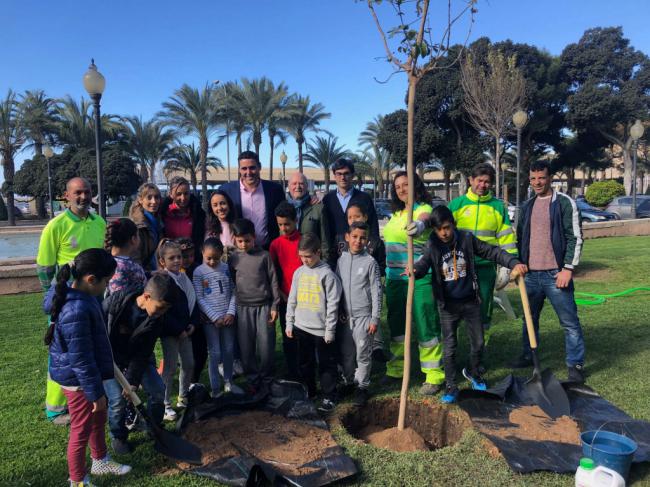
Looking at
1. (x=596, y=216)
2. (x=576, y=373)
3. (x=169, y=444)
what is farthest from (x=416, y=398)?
(x=596, y=216)

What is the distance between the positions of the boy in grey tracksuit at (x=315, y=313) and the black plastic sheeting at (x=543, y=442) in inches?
43.5

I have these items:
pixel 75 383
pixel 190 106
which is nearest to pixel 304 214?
pixel 75 383

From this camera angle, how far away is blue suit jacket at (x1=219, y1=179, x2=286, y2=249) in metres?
4.54

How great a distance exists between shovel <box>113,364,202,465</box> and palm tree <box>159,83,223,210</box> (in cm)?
2727

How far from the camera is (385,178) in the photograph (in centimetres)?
4922

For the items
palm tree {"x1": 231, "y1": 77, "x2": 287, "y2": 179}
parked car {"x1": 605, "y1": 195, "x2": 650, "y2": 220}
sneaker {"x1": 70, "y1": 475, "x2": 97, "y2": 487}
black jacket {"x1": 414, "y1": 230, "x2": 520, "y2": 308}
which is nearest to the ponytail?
sneaker {"x1": 70, "y1": 475, "x2": 97, "y2": 487}

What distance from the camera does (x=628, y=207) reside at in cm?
2156

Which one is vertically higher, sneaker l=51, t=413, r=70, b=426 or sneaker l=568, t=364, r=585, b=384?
sneaker l=568, t=364, r=585, b=384

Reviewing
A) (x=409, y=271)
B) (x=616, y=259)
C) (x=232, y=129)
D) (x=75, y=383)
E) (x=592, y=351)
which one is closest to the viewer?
(x=75, y=383)

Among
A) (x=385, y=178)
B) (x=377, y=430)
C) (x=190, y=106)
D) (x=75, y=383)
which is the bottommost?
(x=377, y=430)

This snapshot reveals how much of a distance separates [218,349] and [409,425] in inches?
68.8

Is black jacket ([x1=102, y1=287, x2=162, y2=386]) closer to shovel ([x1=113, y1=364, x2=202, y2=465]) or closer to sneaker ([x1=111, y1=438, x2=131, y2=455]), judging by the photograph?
shovel ([x1=113, y1=364, x2=202, y2=465])

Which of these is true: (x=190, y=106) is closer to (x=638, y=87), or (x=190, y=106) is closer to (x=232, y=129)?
(x=232, y=129)

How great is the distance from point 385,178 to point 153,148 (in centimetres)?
2372
